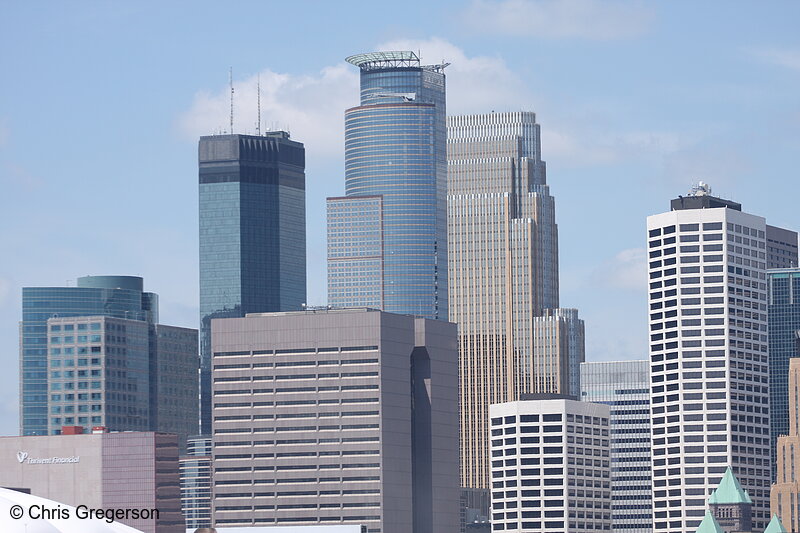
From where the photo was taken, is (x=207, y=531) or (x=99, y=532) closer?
(x=99, y=532)

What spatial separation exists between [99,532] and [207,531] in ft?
144

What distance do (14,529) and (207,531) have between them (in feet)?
169

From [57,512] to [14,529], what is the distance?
22.8 ft

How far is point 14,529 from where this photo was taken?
10112cm

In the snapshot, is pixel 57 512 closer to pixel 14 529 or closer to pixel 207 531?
pixel 14 529

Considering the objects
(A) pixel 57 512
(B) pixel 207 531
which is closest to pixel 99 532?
(A) pixel 57 512

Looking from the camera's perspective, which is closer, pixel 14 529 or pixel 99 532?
pixel 14 529

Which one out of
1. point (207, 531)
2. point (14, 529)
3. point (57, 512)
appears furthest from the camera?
point (207, 531)

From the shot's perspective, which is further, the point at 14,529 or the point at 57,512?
the point at 57,512

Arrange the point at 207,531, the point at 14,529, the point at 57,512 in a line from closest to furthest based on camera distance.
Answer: the point at 14,529
the point at 57,512
the point at 207,531

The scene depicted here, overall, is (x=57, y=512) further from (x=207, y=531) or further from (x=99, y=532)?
(x=207, y=531)

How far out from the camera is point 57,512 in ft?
354

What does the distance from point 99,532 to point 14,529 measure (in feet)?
27.1

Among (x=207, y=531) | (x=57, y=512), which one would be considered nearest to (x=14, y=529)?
(x=57, y=512)
